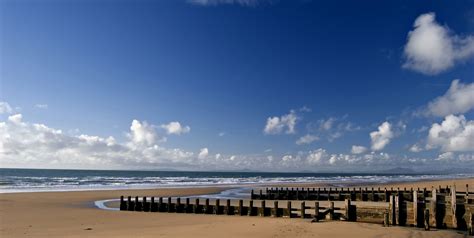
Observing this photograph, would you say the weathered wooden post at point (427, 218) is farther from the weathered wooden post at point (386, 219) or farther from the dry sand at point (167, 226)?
the weathered wooden post at point (386, 219)

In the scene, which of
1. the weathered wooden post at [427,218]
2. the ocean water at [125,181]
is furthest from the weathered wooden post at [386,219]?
the ocean water at [125,181]

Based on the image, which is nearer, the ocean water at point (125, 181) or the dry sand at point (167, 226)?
the dry sand at point (167, 226)

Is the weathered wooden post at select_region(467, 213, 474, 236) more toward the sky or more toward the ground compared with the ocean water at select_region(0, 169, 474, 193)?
more toward the sky

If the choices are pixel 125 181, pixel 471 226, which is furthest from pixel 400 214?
pixel 125 181

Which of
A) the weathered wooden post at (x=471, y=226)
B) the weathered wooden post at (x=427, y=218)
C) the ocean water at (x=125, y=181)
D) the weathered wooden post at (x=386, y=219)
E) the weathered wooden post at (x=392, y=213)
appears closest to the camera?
the weathered wooden post at (x=471, y=226)

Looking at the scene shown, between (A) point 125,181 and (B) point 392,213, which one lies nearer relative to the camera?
(B) point 392,213

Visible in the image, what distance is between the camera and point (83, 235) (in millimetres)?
17734

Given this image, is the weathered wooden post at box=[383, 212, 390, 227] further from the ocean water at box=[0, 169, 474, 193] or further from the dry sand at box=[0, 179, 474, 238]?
the ocean water at box=[0, 169, 474, 193]

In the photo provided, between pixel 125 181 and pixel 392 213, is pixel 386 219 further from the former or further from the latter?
pixel 125 181

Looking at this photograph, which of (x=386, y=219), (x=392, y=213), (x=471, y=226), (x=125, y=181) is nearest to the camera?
(x=471, y=226)

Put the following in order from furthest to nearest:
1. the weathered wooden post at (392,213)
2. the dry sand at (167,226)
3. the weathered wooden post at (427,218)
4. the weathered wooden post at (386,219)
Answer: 1. the weathered wooden post at (392,213)
2. the weathered wooden post at (386,219)
3. the weathered wooden post at (427,218)
4. the dry sand at (167,226)

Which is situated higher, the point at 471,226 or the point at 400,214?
the point at 400,214

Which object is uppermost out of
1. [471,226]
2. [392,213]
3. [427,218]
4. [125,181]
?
[392,213]

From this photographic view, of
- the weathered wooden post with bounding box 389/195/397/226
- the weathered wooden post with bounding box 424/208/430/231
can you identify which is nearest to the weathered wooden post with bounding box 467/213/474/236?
the weathered wooden post with bounding box 424/208/430/231
